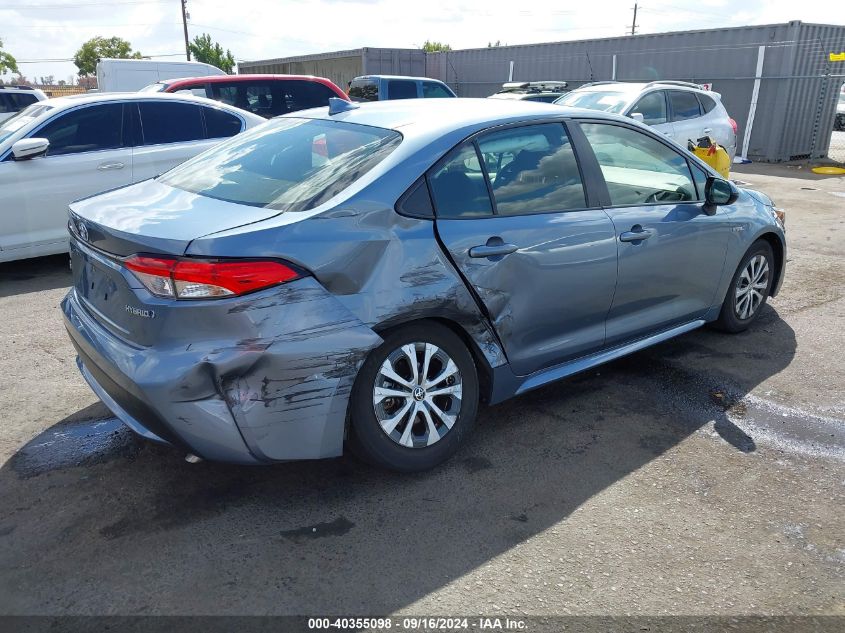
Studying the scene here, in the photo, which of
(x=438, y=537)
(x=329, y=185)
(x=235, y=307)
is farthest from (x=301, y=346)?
(x=438, y=537)

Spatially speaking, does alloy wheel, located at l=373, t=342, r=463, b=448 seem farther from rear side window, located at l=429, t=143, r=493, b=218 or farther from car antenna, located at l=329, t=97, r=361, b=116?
car antenna, located at l=329, t=97, r=361, b=116

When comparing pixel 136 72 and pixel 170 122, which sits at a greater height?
pixel 136 72

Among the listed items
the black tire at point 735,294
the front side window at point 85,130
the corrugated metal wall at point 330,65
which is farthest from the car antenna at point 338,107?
the corrugated metal wall at point 330,65

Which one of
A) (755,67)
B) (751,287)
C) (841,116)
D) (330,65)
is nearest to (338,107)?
(751,287)

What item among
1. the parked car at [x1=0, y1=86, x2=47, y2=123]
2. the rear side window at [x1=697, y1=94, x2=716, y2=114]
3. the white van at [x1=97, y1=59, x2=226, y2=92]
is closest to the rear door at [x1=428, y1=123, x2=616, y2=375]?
the rear side window at [x1=697, y1=94, x2=716, y2=114]

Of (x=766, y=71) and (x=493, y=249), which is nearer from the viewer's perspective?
(x=493, y=249)

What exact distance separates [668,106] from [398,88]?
771cm

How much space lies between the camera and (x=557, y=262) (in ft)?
11.8

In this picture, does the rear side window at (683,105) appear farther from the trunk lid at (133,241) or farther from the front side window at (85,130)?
the trunk lid at (133,241)

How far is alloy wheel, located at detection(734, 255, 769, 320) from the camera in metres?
5.01

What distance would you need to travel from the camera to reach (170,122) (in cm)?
719

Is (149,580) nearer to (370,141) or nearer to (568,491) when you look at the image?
(568,491)

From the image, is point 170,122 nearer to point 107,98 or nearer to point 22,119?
point 107,98

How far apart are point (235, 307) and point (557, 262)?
167cm
